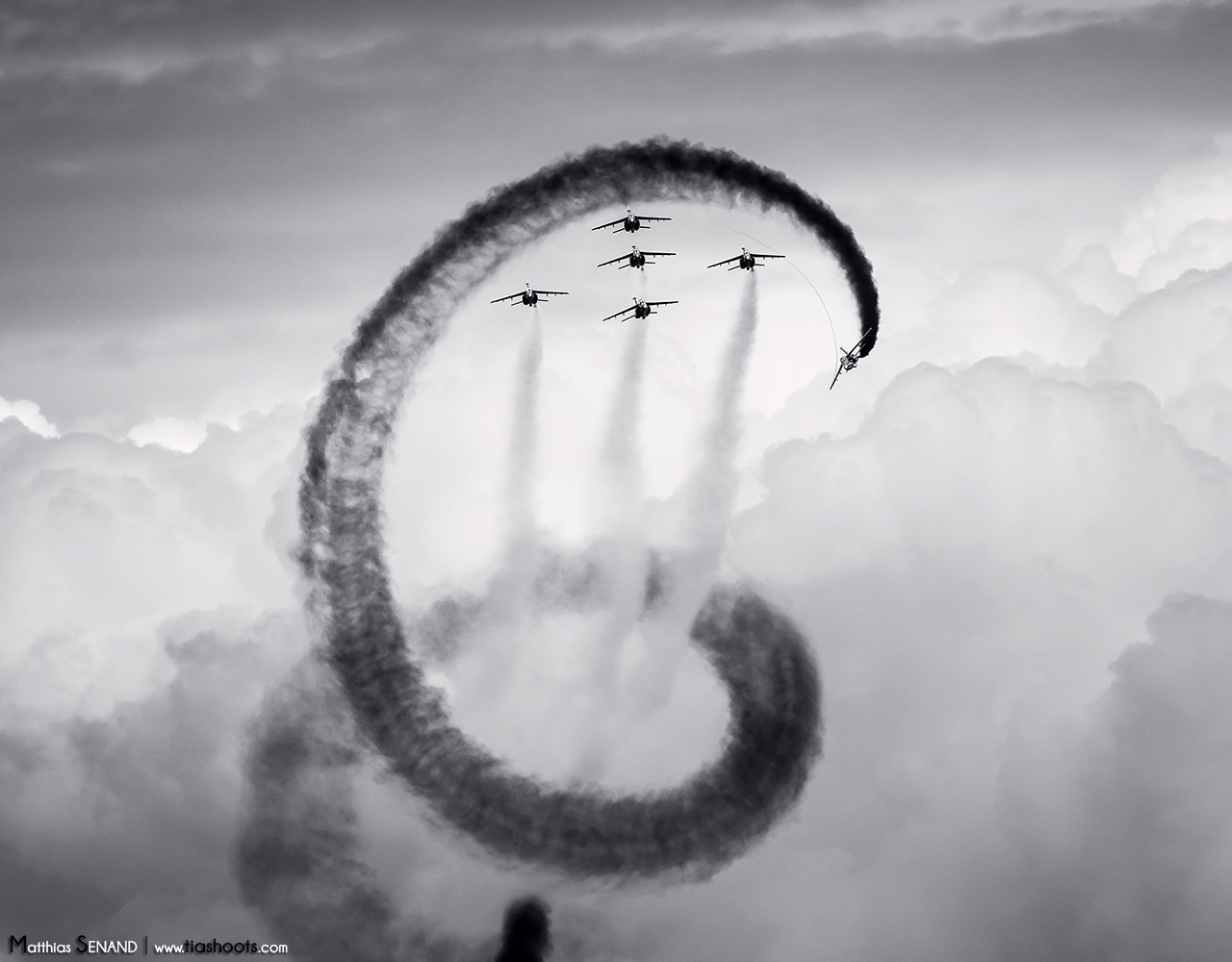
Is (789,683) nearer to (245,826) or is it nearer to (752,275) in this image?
(752,275)

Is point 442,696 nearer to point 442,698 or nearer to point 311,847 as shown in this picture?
point 442,698

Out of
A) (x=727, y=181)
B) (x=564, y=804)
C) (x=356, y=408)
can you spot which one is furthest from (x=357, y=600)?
(x=727, y=181)

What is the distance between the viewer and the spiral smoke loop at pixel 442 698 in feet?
272

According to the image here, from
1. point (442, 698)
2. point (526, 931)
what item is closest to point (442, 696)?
point (442, 698)

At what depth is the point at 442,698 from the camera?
9462 cm

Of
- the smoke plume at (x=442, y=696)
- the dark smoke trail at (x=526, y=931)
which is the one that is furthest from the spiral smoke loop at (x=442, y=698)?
the dark smoke trail at (x=526, y=931)

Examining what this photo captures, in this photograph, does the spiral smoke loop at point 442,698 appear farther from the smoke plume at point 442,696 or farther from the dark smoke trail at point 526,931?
the dark smoke trail at point 526,931

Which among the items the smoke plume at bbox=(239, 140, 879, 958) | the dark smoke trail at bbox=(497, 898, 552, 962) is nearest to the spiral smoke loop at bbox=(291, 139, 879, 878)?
the smoke plume at bbox=(239, 140, 879, 958)

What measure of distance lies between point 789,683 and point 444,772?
32966mm

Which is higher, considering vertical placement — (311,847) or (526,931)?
(311,847)

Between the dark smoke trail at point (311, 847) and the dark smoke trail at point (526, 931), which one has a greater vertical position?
the dark smoke trail at point (311, 847)

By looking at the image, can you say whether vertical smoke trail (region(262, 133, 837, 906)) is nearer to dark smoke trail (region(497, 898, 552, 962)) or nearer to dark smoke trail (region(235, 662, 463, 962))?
dark smoke trail (region(235, 662, 463, 962))

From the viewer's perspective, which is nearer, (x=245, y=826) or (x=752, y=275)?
(x=752, y=275)

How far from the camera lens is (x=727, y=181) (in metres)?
85.6
